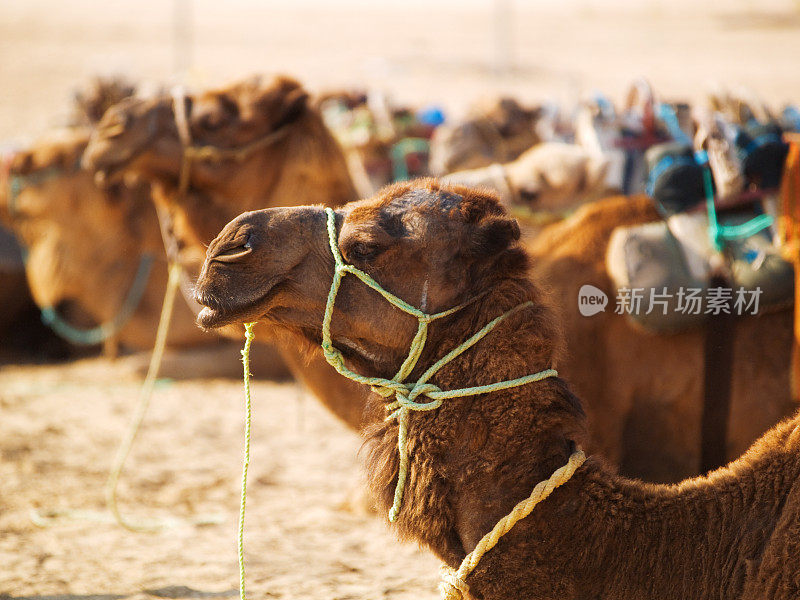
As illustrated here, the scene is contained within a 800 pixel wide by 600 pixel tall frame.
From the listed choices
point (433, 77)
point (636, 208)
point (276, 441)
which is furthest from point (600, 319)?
point (433, 77)

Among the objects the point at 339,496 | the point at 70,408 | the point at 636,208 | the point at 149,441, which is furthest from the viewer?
the point at 70,408

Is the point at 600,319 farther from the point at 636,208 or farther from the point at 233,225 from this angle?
the point at 233,225

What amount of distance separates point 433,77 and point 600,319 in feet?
68.3

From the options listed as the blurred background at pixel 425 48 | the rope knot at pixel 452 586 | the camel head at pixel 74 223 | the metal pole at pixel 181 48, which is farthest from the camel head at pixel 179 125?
the metal pole at pixel 181 48

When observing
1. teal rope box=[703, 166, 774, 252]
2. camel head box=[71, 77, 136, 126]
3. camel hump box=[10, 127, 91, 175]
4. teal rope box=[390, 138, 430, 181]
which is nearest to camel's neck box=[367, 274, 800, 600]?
teal rope box=[703, 166, 774, 252]

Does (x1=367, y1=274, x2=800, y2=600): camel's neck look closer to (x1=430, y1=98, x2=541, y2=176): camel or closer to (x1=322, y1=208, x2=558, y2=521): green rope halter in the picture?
(x1=322, y1=208, x2=558, y2=521): green rope halter

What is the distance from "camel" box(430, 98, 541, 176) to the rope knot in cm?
418

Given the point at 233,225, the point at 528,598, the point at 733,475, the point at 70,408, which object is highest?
the point at 233,225

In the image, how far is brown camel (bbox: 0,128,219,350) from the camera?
7500 mm

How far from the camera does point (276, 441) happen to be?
6.00 meters

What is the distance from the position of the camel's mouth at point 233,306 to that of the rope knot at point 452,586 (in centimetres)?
86

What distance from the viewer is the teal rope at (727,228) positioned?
11.9 ft

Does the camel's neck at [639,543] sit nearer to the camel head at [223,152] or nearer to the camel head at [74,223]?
the camel head at [223,152]

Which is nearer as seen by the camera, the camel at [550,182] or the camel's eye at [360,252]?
the camel's eye at [360,252]
